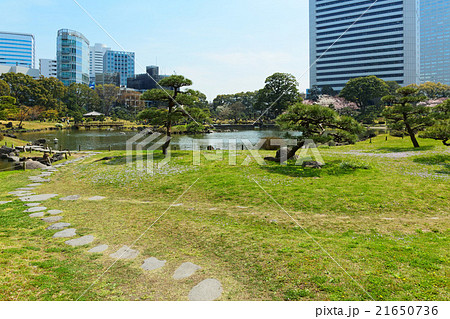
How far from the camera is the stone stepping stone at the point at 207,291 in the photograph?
13.8 feet

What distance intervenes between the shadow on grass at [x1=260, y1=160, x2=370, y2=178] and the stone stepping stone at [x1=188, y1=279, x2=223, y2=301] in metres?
9.36

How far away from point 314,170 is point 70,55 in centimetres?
12119

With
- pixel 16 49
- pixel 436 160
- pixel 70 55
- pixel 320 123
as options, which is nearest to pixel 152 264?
pixel 320 123

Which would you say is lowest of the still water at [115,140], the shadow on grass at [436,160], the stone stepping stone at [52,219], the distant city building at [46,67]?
the stone stepping stone at [52,219]

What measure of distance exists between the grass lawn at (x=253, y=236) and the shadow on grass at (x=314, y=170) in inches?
3.8

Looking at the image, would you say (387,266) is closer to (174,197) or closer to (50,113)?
(174,197)

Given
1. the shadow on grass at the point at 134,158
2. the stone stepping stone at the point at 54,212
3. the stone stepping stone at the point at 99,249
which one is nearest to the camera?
the stone stepping stone at the point at 99,249

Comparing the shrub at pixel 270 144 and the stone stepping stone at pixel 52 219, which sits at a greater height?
the shrub at pixel 270 144

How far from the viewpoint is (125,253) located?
19.4 feet

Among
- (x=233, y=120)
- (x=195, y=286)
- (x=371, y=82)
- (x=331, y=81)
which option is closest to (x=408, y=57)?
(x=331, y=81)

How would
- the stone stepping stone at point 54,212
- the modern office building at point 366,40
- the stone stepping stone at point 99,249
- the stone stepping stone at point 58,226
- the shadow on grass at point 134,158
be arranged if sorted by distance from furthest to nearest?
the modern office building at point 366,40 < the shadow on grass at point 134,158 < the stone stepping stone at point 54,212 < the stone stepping stone at point 58,226 < the stone stepping stone at point 99,249

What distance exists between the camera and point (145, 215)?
28.8 feet

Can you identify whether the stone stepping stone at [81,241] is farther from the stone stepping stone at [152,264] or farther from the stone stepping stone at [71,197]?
the stone stepping stone at [71,197]

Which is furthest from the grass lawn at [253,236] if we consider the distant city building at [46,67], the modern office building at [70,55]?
the distant city building at [46,67]
